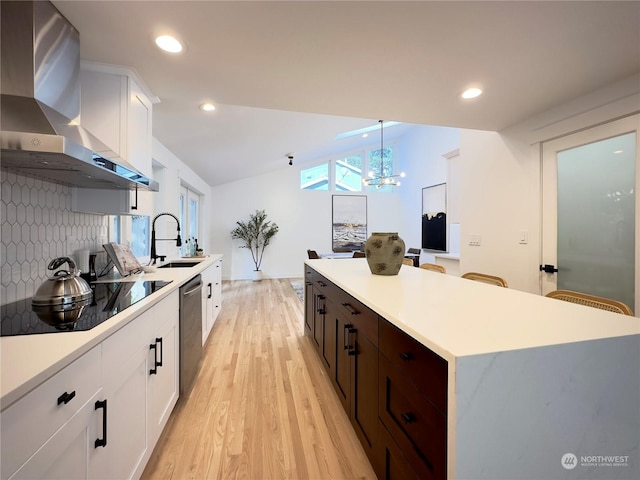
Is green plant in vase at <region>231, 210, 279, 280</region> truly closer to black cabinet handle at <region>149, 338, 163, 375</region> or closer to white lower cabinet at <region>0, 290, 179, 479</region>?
white lower cabinet at <region>0, 290, 179, 479</region>

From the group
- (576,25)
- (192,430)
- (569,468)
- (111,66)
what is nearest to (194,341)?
(192,430)

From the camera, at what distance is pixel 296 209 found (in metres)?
7.53

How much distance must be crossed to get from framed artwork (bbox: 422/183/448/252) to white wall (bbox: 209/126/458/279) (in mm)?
266

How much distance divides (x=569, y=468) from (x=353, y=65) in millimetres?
2052

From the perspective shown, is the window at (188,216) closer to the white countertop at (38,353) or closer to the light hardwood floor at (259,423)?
the light hardwood floor at (259,423)

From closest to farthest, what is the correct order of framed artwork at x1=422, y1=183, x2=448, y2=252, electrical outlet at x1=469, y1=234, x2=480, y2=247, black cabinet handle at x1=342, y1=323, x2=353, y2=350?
black cabinet handle at x1=342, y1=323, x2=353, y2=350 → electrical outlet at x1=469, y1=234, x2=480, y2=247 → framed artwork at x1=422, y1=183, x2=448, y2=252

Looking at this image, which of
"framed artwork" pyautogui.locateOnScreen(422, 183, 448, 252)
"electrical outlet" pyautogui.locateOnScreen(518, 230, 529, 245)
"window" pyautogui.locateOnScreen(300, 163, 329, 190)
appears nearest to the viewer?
"electrical outlet" pyautogui.locateOnScreen(518, 230, 529, 245)

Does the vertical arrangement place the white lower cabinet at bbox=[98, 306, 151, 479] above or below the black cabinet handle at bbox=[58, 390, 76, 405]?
below

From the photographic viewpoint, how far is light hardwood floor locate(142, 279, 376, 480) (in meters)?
1.41

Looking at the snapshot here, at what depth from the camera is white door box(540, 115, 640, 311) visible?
6.49 feet

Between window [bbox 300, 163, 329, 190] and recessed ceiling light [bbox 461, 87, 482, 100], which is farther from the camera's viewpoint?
window [bbox 300, 163, 329, 190]

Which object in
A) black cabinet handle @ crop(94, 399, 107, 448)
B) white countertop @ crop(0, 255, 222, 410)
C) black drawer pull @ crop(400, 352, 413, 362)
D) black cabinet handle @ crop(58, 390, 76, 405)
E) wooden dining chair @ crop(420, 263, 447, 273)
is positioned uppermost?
wooden dining chair @ crop(420, 263, 447, 273)

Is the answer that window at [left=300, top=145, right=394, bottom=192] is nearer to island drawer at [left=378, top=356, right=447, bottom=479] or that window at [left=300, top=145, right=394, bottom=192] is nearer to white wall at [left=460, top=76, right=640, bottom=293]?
white wall at [left=460, top=76, right=640, bottom=293]

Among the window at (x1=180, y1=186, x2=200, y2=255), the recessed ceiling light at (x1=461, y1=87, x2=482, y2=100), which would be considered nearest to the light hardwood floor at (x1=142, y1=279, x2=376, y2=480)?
the window at (x1=180, y1=186, x2=200, y2=255)
